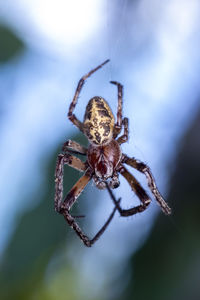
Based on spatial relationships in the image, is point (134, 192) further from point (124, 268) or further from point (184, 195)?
point (124, 268)

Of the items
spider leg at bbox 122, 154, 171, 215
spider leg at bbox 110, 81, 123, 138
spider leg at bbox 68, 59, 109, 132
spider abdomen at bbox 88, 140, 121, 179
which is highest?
spider leg at bbox 68, 59, 109, 132

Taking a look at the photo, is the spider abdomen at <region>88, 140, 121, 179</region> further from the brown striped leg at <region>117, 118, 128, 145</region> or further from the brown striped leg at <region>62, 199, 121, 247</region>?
the brown striped leg at <region>62, 199, 121, 247</region>

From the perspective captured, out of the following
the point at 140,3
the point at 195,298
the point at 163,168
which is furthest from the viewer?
the point at 140,3

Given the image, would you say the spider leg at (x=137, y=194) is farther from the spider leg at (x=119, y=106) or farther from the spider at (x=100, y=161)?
the spider leg at (x=119, y=106)

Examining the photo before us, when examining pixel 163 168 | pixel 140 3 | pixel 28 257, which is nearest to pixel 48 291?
pixel 28 257

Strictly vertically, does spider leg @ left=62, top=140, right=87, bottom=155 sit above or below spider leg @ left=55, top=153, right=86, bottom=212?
above

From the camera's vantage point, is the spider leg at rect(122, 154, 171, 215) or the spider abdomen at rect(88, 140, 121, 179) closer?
the spider leg at rect(122, 154, 171, 215)

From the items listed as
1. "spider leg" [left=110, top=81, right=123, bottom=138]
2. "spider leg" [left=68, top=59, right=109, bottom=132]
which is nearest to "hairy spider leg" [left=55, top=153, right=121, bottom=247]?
"spider leg" [left=68, top=59, right=109, bottom=132]

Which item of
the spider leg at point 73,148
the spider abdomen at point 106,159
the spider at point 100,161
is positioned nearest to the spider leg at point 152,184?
the spider at point 100,161
